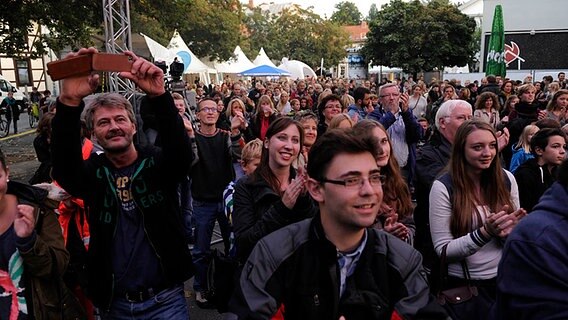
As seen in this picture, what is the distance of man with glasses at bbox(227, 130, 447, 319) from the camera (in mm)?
1757

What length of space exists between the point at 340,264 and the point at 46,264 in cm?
153

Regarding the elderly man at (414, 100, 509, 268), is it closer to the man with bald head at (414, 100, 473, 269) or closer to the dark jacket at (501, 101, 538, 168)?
the man with bald head at (414, 100, 473, 269)

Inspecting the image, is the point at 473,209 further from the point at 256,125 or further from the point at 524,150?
the point at 256,125

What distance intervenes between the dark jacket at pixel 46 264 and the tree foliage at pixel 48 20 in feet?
38.6

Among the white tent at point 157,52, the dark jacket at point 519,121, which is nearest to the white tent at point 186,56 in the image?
the white tent at point 157,52

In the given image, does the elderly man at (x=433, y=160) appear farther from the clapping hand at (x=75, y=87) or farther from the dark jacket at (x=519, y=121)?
the dark jacket at (x=519, y=121)

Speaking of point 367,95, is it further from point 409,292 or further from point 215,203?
point 409,292

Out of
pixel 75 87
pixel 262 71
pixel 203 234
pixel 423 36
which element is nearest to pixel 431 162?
pixel 203 234

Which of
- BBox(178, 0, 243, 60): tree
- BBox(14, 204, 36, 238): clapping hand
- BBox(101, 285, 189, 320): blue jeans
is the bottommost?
BBox(101, 285, 189, 320): blue jeans

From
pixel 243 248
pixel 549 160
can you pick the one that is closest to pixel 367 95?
pixel 549 160

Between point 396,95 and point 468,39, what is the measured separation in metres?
32.2

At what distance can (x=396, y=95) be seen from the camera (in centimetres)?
535

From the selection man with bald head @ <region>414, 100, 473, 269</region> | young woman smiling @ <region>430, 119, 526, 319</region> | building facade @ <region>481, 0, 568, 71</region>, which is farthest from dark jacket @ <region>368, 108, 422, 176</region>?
building facade @ <region>481, 0, 568, 71</region>

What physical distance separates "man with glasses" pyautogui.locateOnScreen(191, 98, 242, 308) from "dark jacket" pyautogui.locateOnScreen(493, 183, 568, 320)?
345cm
